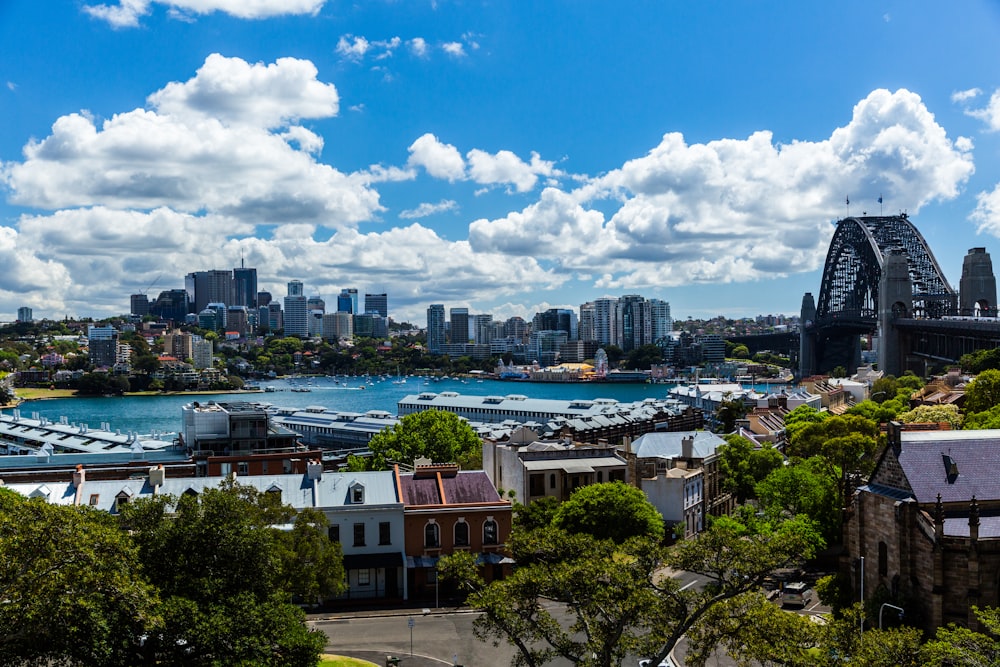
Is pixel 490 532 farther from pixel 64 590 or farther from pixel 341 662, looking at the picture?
pixel 64 590

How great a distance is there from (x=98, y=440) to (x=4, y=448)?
42.1 ft

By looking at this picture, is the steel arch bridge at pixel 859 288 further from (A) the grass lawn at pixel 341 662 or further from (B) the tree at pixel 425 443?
(A) the grass lawn at pixel 341 662

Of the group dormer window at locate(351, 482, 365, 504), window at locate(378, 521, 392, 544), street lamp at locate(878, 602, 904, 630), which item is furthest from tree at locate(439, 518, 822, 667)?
dormer window at locate(351, 482, 365, 504)

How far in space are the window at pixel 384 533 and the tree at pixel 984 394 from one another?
44.1 metres

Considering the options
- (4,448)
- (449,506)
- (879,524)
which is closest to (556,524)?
(449,506)

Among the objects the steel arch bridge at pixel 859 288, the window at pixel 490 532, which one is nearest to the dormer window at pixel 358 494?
the window at pixel 490 532

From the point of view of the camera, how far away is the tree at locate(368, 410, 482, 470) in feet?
190

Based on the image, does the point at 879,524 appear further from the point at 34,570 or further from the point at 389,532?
the point at 34,570

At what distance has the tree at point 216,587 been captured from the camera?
65.9 feet

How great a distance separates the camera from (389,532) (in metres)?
37.5

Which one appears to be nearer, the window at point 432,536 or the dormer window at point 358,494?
the dormer window at point 358,494

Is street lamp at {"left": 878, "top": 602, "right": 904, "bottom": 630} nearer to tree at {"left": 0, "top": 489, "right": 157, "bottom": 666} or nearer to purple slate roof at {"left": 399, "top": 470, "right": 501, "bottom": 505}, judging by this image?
purple slate roof at {"left": 399, "top": 470, "right": 501, "bottom": 505}

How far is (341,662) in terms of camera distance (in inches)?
1098

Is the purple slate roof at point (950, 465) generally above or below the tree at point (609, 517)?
above
